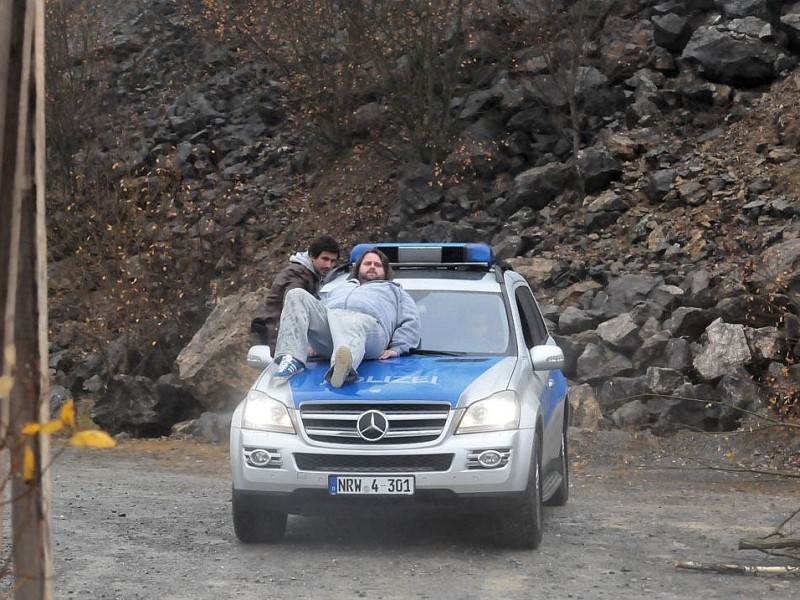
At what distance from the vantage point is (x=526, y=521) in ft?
25.8

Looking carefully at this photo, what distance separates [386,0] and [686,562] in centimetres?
1852

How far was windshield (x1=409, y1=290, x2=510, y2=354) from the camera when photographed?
8.77m

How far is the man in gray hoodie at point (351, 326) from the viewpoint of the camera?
26.6ft

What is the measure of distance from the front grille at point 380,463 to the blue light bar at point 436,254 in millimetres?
2345

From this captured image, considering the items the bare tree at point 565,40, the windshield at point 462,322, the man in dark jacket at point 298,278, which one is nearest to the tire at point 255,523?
the windshield at point 462,322

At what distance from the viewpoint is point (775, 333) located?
49.5 ft

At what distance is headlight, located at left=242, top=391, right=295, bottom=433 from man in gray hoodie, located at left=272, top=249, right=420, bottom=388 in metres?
0.20

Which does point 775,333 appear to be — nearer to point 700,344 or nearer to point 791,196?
point 700,344

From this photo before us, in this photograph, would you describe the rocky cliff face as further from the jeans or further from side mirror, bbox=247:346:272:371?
side mirror, bbox=247:346:272:371

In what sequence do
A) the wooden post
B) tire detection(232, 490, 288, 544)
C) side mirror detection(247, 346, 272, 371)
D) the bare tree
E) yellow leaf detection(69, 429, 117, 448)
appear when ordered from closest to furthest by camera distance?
yellow leaf detection(69, 429, 117, 448), the wooden post, tire detection(232, 490, 288, 544), side mirror detection(247, 346, 272, 371), the bare tree

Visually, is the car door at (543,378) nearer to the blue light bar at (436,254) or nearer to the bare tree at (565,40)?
the blue light bar at (436,254)

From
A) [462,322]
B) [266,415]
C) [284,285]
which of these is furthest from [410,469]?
[284,285]

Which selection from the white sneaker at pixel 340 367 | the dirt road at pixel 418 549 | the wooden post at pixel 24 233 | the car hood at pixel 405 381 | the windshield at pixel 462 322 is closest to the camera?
the wooden post at pixel 24 233

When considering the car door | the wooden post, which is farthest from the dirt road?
the wooden post
